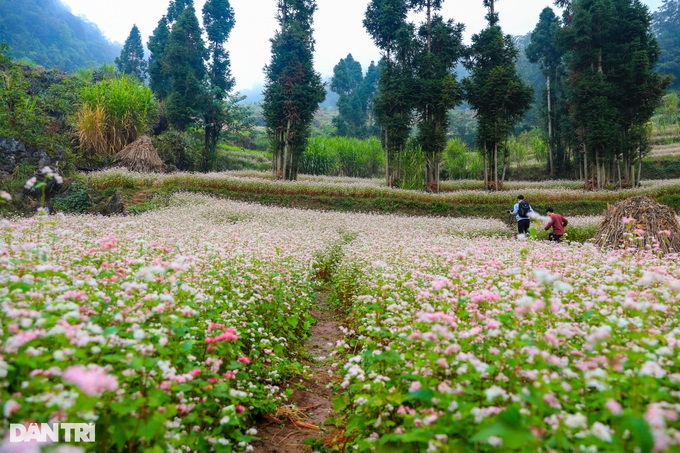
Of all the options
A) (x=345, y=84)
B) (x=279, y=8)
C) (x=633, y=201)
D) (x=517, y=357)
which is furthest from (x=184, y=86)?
(x=345, y=84)

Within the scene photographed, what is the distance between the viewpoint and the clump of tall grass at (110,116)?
59.4ft

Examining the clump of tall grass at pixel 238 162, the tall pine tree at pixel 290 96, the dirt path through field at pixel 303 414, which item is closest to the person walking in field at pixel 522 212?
the dirt path through field at pixel 303 414

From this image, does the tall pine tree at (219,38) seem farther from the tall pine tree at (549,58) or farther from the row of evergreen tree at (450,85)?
the tall pine tree at (549,58)

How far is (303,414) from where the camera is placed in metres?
3.91

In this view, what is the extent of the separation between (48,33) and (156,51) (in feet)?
211

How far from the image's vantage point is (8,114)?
14.8 meters

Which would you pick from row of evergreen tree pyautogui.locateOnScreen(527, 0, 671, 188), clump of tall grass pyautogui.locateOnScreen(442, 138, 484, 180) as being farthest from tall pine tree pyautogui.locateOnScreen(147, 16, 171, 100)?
row of evergreen tree pyautogui.locateOnScreen(527, 0, 671, 188)

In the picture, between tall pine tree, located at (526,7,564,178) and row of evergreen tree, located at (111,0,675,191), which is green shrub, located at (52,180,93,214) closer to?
row of evergreen tree, located at (111,0,675,191)

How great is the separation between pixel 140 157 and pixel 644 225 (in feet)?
68.0

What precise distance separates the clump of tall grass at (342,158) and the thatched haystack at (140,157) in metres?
15.6

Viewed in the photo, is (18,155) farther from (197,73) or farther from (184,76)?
(197,73)

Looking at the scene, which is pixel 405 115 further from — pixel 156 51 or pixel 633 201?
pixel 156 51

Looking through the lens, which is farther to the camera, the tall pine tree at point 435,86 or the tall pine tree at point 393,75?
the tall pine tree at point 393,75

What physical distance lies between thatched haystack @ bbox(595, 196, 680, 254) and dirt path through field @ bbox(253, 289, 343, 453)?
7.45 meters
